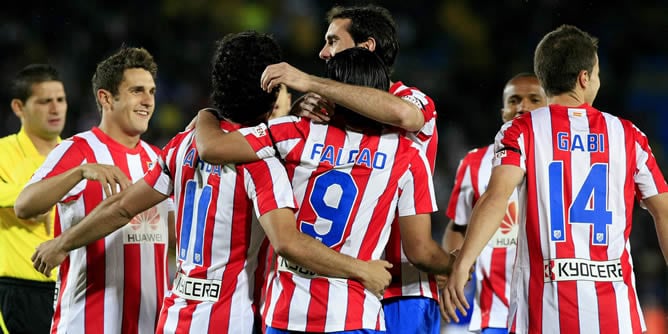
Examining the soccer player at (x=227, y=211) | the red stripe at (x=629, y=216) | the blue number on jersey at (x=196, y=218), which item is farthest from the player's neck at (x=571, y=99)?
the blue number on jersey at (x=196, y=218)

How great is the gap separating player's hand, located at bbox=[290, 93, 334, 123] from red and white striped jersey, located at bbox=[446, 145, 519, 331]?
93.6 inches

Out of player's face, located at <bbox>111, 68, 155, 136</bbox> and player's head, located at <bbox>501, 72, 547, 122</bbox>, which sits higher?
player's head, located at <bbox>501, 72, 547, 122</bbox>

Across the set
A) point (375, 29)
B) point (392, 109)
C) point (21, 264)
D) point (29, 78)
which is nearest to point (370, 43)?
point (375, 29)

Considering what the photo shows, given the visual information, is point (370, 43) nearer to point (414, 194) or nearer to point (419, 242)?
point (414, 194)

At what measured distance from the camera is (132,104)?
443cm

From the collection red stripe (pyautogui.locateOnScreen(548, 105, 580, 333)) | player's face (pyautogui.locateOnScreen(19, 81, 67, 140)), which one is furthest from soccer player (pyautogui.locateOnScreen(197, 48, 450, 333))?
player's face (pyautogui.locateOnScreen(19, 81, 67, 140))

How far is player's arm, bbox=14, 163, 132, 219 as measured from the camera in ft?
12.3

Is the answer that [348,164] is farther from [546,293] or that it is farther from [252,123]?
[546,293]

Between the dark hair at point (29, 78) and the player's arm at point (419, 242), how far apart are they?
3.48 m

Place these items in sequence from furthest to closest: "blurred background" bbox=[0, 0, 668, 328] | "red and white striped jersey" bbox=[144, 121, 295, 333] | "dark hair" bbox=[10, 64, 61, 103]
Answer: "blurred background" bbox=[0, 0, 668, 328] → "dark hair" bbox=[10, 64, 61, 103] → "red and white striped jersey" bbox=[144, 121, 295, 333]

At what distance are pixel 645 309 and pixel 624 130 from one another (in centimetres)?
583

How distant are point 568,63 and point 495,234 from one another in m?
2.03

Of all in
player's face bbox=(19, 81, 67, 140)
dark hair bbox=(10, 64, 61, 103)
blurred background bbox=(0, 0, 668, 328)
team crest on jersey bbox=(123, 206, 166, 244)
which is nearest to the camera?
team crest on jersey bbox=(123, 206, 166, 244)

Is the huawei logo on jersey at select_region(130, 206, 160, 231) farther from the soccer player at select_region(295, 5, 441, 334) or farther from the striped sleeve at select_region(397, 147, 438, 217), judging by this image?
the striped sleeve at select_region(397, 147, 438, 217)
